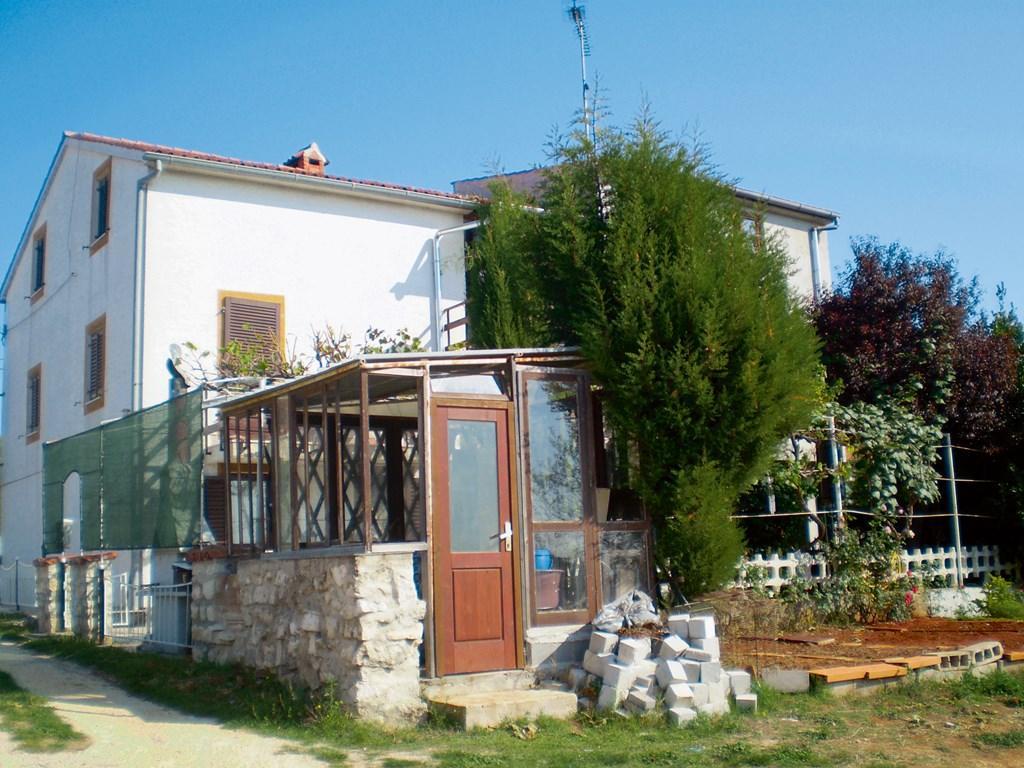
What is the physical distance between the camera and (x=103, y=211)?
1991cm

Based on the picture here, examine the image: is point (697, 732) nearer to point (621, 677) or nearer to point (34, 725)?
point (621, 677)

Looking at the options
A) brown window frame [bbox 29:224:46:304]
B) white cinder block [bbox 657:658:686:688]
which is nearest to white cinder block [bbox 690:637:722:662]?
white cinder block [bbox 657:658:686:688]

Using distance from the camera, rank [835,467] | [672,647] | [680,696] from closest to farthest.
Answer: [680,696]
[672,647]
[835,467]

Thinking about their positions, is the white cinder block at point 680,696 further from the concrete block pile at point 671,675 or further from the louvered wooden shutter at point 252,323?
the louvered wooden shutter at point 252,323

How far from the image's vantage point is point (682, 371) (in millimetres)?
9898

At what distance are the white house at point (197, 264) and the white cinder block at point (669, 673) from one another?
37.5 ft

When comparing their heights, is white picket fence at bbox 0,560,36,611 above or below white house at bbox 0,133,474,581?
below

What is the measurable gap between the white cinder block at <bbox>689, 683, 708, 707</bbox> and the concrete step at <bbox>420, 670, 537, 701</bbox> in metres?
1.47

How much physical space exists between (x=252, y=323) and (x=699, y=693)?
12170mm

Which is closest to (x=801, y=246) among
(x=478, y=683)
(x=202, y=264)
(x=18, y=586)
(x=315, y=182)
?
(x=315, y=182)

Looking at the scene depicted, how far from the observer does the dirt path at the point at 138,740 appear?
7.52 meters

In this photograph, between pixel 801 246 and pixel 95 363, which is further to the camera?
pixel 801 246

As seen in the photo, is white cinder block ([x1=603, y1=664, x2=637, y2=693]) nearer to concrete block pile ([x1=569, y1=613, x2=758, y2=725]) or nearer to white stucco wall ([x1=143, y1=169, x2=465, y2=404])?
concrete block pile ([x1=569, y1=613, x2=758, y2=725])

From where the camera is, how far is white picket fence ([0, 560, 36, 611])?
64.3 ft
